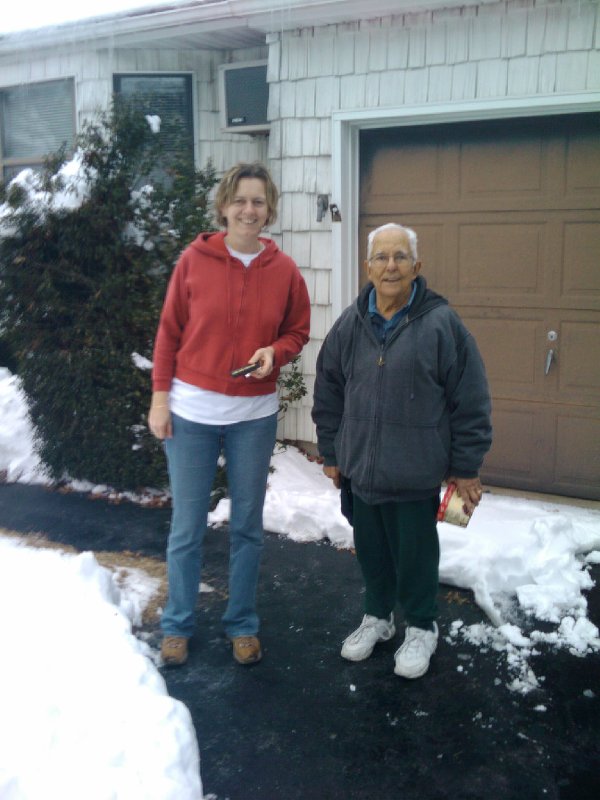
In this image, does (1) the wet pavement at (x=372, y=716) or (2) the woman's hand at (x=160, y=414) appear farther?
(2) the woman's hand at (x=160, y=414)

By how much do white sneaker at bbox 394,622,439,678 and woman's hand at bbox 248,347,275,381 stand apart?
48.7 inches

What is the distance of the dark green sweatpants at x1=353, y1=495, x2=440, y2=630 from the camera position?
3.11 m

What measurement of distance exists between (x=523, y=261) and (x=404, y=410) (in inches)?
106

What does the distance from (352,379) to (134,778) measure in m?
1.57

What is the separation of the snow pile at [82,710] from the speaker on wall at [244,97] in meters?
3.97

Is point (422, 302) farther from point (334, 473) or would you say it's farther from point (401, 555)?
point (401, 555)

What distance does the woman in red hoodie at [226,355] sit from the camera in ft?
9.98

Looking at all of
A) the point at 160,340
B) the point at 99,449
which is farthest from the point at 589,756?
the point at 99,449

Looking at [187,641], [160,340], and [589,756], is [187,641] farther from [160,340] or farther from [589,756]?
[589,756]

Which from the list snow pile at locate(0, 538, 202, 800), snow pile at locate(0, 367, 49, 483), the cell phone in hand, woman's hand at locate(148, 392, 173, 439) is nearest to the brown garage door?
the cell phone in hand

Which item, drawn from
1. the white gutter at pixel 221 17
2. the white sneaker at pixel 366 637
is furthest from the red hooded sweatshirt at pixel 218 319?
the white gutter at pixel 221 17

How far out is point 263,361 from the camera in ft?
9.89

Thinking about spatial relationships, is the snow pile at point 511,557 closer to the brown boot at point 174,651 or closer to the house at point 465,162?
the house at point 465,162

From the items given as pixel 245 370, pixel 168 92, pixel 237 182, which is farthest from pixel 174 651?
pixel 168 92
